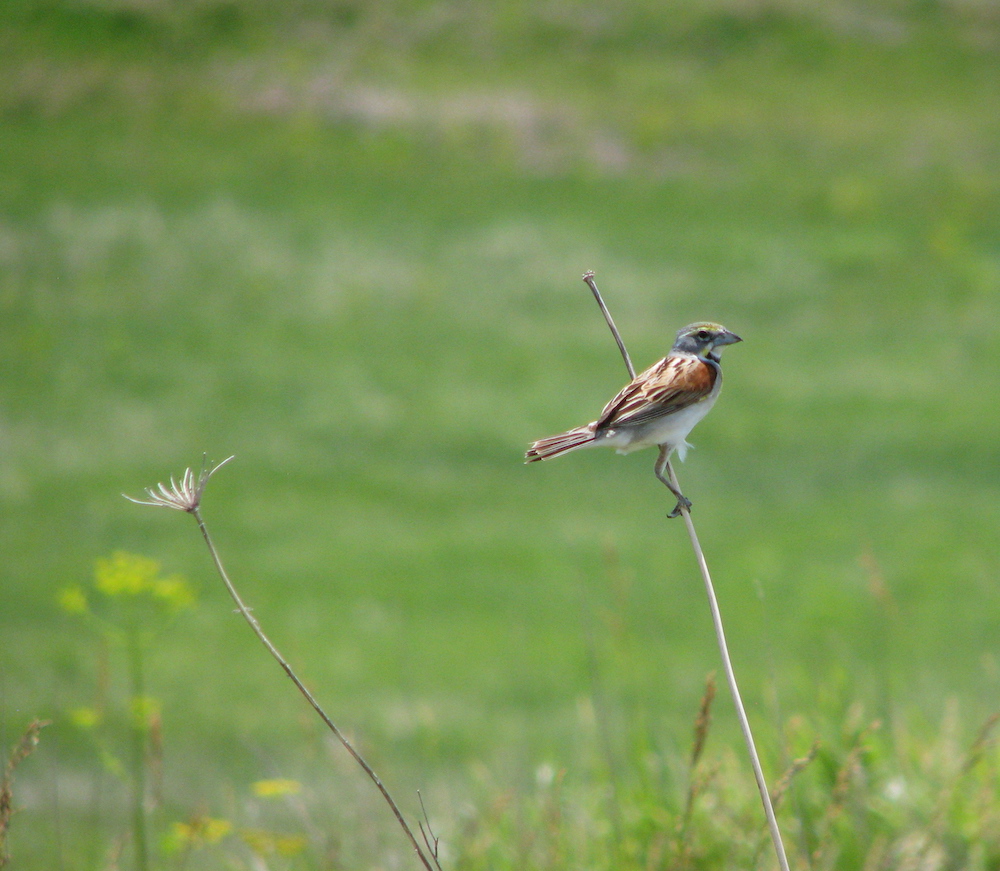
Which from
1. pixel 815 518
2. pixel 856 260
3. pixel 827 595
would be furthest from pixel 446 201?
pixel 827 595

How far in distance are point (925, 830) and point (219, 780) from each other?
136 inches

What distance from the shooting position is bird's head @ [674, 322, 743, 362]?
156 centimetres

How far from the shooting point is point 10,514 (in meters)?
7.07

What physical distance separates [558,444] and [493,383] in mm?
7217

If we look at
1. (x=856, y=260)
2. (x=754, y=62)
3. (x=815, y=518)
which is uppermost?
(x=754, y=62)

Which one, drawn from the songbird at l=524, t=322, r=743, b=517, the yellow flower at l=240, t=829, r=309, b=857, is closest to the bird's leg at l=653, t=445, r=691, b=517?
the songbird at l=524, t=322, r=743, b=517

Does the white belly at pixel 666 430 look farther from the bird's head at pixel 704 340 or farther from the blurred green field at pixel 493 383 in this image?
the blurred green field at pixel 493 383

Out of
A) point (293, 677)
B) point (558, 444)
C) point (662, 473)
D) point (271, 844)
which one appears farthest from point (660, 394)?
point (271, 844)

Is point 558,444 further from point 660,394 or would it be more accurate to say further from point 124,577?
point 124,577

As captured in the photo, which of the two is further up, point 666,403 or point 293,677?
point 666,403

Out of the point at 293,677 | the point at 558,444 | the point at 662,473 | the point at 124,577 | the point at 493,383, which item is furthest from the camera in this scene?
the point at 493,383

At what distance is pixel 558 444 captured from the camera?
1407 mm

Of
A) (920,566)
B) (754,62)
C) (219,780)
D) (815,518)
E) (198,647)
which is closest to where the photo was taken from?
(219,780)

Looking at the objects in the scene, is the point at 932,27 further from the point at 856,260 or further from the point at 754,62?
the point at 856,260
